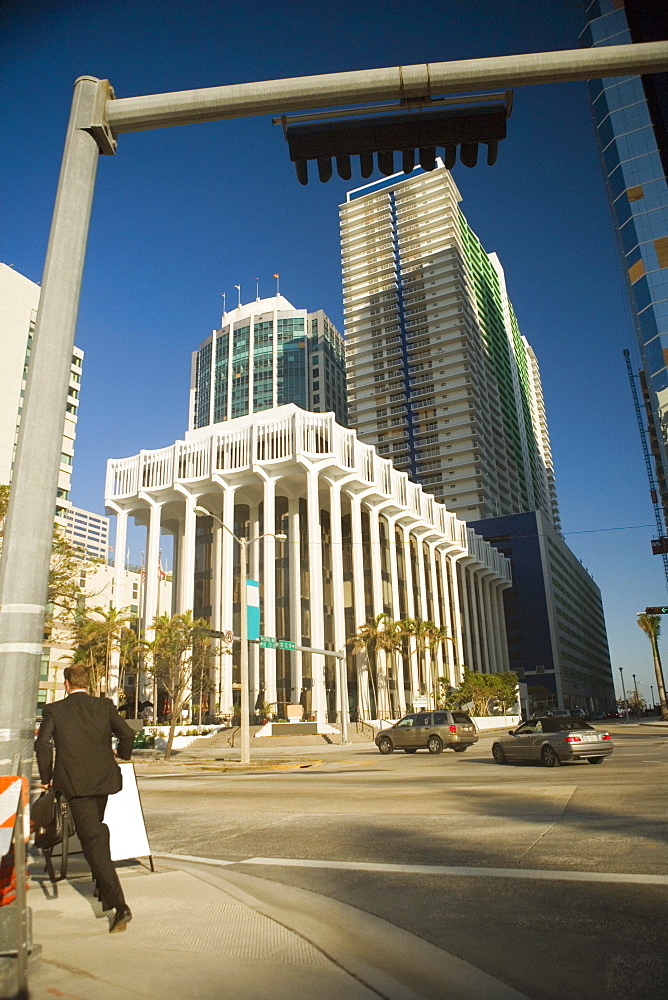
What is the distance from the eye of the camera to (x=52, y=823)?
579 centimetres

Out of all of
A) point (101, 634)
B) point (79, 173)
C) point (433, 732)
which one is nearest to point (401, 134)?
point (79, 173)

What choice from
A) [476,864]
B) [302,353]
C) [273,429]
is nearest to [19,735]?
[476,864]

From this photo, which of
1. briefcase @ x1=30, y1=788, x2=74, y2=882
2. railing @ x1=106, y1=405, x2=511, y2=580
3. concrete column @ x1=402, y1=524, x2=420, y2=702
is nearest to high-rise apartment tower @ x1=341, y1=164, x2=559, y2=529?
concrete column @ x1=402, y1=524, x2=420, y2=702

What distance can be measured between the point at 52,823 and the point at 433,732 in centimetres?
2217

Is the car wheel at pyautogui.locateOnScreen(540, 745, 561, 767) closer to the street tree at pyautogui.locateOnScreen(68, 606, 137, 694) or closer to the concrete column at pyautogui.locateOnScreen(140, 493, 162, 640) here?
the street tree at pyautogui.locateOnScreen(68, 606, 137, 694)

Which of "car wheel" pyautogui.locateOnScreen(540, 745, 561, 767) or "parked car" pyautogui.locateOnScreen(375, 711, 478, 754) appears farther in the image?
"parked car" pyautogui.locateOnScreen(375, 711, 478, 754)

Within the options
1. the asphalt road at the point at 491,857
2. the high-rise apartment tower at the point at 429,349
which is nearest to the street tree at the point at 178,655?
the asphalt road at the point at 491,857

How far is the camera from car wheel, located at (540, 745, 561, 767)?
59.3ft

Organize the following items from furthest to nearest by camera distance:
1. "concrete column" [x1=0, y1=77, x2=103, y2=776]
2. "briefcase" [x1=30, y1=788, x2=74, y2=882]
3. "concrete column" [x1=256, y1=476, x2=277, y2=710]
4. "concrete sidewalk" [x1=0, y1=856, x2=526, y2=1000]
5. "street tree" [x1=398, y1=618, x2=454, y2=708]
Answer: "street tree" [x1=398, y1=618, x2=454, y2=708], "concrete column" [x1=256, y1=476, x2=277, y2=710], "briefcase" [x1=30, y1=788, x2=74, y2=882], "concrete column" [x1=0, y1=77, x2=103, y2=776], "concrete sidewalk" [x1=0, y1=856, x2=526, y2=1000]

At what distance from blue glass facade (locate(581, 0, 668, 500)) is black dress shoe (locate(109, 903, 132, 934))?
74139mm

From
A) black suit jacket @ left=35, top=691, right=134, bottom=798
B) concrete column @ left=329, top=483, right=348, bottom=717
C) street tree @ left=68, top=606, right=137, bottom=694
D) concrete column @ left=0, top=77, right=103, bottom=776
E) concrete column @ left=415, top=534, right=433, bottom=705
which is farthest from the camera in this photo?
concrete column @ left=415, top=534, right=433, bottom=705

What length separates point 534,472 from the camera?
172000mm

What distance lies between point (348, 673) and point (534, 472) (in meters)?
122

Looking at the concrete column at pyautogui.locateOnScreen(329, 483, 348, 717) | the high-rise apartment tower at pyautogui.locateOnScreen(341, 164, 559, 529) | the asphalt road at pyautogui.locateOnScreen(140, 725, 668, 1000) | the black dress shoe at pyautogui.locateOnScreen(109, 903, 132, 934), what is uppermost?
the high-rise apartment tower at pyautogui.locateOnScreen(341, 164, 559, 529)
